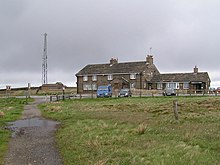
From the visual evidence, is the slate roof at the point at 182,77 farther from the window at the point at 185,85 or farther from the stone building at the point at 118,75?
the stone building at the point at 118,75

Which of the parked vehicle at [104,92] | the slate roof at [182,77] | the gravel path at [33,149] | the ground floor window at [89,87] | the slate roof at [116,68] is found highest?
the slate roof at [116,68]

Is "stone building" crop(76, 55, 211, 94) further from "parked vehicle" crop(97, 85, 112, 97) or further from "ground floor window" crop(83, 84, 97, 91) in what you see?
"parked vehicle" crop(97, 85, 112, 97)

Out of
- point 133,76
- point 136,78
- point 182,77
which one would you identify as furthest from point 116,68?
point 182,77

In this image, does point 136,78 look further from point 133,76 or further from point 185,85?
point 185,85

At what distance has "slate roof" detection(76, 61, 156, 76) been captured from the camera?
76.9 meters

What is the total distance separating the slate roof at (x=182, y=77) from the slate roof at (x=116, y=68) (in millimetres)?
3913

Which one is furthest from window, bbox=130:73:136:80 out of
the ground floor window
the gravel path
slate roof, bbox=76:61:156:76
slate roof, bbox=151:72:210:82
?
the gravel path

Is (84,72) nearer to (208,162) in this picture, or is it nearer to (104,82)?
(104,82)

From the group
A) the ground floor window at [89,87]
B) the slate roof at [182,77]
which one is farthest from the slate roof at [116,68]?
the slate roof at [182,77]

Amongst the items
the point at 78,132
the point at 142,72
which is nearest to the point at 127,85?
the point at 142,72

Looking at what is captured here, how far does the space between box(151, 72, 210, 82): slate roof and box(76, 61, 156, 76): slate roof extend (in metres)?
3.91

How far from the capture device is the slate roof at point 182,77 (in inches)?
2803

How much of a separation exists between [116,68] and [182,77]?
56.3 ft

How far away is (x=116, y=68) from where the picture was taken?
80188 millimetres
